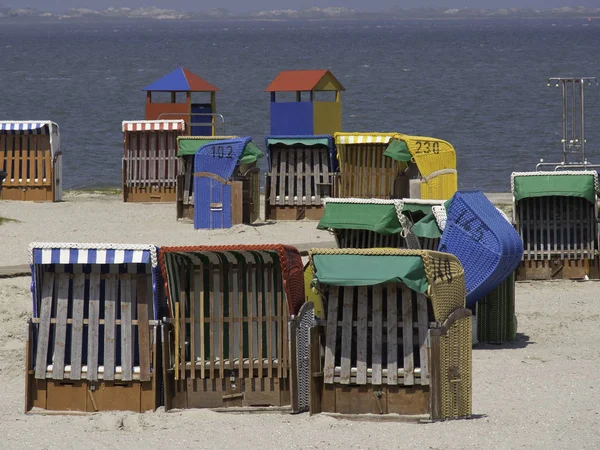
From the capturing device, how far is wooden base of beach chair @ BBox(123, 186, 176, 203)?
78.8ft

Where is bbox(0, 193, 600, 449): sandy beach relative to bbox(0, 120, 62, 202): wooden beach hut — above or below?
below

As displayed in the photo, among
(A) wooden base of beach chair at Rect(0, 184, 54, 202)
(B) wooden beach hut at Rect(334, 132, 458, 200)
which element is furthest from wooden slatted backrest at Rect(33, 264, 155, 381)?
(A) wooden base of beach chair at Rect(0, 184, 54, 202)

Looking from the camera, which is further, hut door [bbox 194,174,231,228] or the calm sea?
the calm sea

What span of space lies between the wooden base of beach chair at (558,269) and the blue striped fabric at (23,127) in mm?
10844

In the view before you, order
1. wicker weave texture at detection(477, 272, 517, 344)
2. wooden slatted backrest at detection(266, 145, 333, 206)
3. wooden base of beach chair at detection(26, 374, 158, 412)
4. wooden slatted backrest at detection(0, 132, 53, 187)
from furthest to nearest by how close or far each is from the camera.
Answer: wooden slatted backrest at detection(0, 132, 53, 187)
wooden slatted backrest at detection(266, 145, 333, 206)
wicker weave texture at detection(477, 272, 517, 344)
wooden base of beach chair at detection(26, 374, 158, 412)

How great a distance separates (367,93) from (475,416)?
Result: 64433mm

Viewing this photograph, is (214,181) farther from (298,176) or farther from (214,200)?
(298,176)

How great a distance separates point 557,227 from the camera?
15.7 m

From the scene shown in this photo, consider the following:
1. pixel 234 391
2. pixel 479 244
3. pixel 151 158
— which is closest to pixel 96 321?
pixel 234 391

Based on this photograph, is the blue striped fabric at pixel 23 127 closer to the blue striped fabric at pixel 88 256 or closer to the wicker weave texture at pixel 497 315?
→ the wicker weave texture at pixel 497 315

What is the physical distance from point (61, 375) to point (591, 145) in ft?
115

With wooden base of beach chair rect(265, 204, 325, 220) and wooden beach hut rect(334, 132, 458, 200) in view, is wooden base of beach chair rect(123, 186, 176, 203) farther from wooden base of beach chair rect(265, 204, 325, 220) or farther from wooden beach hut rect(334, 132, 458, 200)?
wooden beach hut rect(334, 132, 458, 200)

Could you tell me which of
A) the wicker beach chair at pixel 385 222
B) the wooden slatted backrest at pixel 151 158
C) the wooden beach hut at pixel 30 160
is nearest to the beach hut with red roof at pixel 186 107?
the wooden slatted backrest at pixel 151 158

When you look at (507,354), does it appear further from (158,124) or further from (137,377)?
(158,124)
